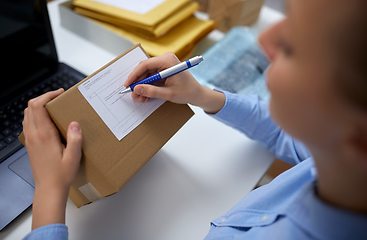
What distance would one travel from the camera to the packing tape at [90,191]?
1.37 ft

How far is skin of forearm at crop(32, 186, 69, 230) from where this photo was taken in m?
0.38

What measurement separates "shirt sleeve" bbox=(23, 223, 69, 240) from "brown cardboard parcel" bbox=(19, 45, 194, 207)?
7cm

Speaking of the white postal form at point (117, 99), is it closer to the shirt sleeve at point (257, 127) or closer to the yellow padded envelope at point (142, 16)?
the shirt sleeve at point (257, 127)

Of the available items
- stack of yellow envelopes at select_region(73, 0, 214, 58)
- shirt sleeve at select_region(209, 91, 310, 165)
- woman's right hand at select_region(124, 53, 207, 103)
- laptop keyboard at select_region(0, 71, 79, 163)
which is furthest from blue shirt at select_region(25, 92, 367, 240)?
stack of yellow envelopes at select_region(73, 0, 214, 58)

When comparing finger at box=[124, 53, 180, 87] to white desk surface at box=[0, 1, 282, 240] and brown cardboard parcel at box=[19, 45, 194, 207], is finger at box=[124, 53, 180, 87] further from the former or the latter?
white desk surface at box=[0, 1, 282, 240]

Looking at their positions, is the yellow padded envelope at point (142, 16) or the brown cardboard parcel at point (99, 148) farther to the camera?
the yellow padded envelope at point (142, 16)

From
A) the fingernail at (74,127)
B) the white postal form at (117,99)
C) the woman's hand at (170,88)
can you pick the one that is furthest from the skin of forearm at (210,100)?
the fingernail at (74,127)

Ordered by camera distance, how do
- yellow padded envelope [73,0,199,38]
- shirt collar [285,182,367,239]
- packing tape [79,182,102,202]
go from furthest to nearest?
yellow padded envelope [73,0,199,38]
packing tape [79,182,102,202]
shirt collar [285,182,367,239]

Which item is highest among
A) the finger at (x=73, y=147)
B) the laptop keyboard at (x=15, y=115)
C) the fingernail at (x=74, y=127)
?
the laptop keyboard at (x=15, y=115)

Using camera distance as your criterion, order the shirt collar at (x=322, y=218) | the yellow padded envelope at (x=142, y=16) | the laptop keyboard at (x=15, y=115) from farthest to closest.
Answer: the yellow padded envelope at (x=142, y=16) → the laptop keyboard at (x=15, y=115) → the shirt collar at (x=322, y=218)

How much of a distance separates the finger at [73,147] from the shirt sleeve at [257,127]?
32 centimetres

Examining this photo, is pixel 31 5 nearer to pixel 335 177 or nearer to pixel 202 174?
pixel 202 174

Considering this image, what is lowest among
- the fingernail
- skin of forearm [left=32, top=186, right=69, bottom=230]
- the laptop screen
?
skin of forearm [left=32, top=186, right=69, bottom=230]

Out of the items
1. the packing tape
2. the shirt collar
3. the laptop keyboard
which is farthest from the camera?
the laptop keyboard
